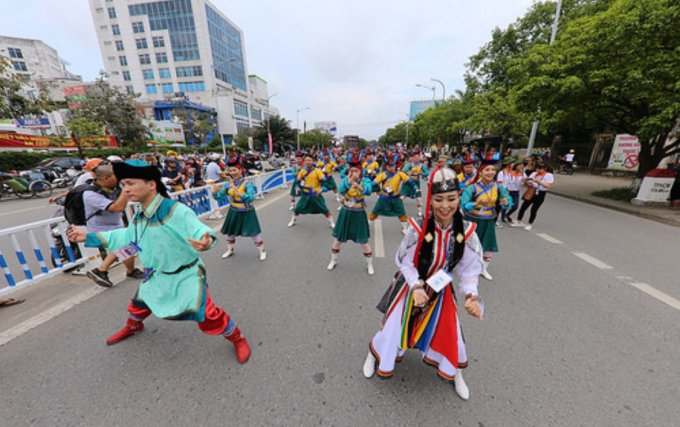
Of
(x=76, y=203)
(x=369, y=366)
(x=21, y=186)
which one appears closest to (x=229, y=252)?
(x=76, y=203)

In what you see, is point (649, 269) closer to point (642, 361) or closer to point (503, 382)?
point (642, 361)

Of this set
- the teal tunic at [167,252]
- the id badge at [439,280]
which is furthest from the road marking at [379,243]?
the teal tunic at [167,252]

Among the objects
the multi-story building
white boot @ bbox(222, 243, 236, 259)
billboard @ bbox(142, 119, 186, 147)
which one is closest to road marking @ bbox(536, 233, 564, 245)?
white boot @ bbox(222, 243, 236, 259)

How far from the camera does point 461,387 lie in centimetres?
205

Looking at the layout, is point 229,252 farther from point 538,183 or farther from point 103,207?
point 538,183

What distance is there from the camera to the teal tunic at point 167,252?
2.12m

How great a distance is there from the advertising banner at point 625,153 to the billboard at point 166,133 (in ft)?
145

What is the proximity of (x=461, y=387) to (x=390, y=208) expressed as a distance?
14.1ft

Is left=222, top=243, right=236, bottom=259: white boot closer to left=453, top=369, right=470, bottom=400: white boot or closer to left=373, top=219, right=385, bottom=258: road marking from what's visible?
left=373, top=219, right=385, bottom=258: road marking

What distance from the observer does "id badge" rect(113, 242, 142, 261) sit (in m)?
2.12

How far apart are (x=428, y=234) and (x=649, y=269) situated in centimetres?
516

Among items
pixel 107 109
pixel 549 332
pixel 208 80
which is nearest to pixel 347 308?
pixel 549 332

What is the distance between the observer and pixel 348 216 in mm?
4238

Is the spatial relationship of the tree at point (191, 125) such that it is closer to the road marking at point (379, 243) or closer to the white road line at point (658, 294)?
the road marking at point (379, 243)
